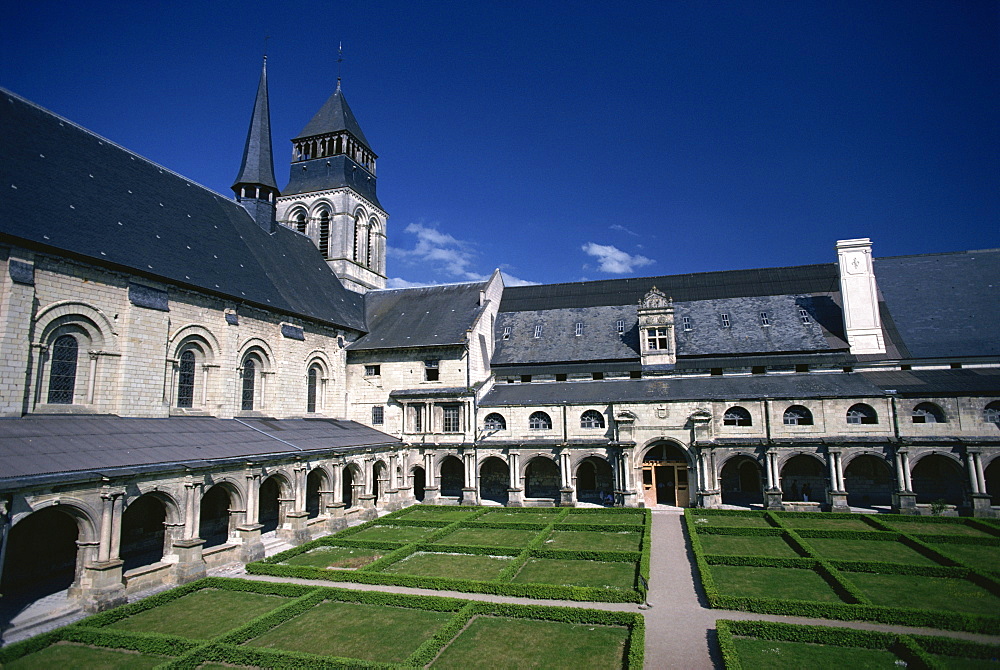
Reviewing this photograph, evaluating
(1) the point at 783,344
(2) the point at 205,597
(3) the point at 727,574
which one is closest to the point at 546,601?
(3) the point at 727,574

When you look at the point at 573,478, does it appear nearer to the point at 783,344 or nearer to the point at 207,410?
the point at 783,344

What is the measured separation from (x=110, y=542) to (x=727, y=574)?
2020cm

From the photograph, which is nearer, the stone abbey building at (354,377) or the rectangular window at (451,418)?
the stone abbey building at (354,377)

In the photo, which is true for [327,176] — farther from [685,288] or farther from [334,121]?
[685,288]

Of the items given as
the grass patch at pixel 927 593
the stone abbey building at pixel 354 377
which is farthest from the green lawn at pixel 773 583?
the stone abbey building at pixel 354 377

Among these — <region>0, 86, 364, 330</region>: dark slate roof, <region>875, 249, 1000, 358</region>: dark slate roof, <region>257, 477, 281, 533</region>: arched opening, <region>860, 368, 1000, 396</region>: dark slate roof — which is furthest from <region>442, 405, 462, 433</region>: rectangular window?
<region>875, 249, 1000, 358</region>: dark slate roof

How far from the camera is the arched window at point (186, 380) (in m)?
27.0

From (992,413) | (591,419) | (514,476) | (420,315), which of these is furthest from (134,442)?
(992,413)

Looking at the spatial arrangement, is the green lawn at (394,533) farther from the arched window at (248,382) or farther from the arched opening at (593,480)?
the arched opening at (593,480)

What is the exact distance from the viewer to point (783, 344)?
38.6m

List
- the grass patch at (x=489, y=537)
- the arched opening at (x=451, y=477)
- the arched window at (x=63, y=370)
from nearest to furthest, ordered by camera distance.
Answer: the arched window at (x=63, y=370) < the grass patch at (x=489, y=537) < the arched opening at (x=451, y=477)

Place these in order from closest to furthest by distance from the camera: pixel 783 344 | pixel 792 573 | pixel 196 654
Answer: pixel 196 654
pixel 792 573
pixel 783 344

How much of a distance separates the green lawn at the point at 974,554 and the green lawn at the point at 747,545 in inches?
210

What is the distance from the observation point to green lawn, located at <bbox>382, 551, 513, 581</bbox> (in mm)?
20609
